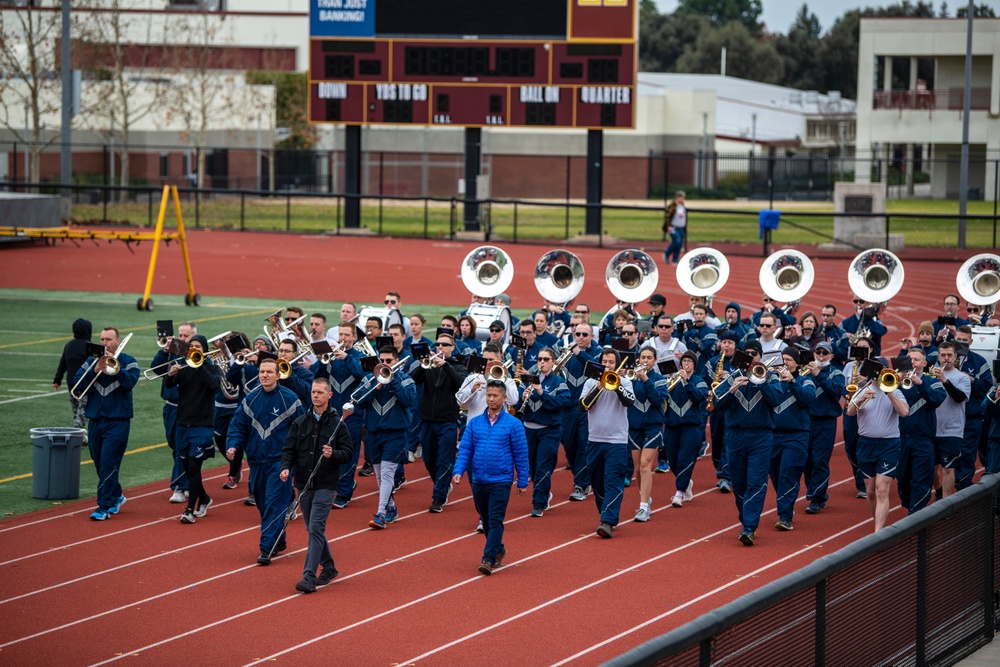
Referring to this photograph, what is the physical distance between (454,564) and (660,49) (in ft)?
343

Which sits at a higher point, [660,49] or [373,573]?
[660,49]

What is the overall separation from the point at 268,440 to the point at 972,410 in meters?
6.99

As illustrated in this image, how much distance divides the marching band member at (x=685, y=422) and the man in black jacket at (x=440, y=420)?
2141 mm

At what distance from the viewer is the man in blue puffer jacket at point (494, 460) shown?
11.6m

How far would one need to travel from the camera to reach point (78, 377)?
13328 mm

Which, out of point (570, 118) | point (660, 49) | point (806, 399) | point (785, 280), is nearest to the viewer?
point (806, 399)

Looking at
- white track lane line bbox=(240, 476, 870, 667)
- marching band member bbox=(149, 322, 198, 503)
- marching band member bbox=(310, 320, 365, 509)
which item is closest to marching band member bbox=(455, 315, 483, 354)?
marching band member bbox=(310, 320, 365, 509)

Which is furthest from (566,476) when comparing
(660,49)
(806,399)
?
(660,49)

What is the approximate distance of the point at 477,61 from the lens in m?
37.0

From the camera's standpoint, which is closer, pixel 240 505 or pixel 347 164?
pixel 240 505

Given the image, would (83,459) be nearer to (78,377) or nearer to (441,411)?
(78,377)

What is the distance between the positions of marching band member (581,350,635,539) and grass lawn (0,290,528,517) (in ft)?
15.6

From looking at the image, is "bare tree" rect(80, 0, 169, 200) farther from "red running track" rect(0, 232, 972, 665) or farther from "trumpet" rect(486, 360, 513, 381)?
"trumpet" rect(486, 360, 513, 381)

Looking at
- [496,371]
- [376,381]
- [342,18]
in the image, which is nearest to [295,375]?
[376,381]
